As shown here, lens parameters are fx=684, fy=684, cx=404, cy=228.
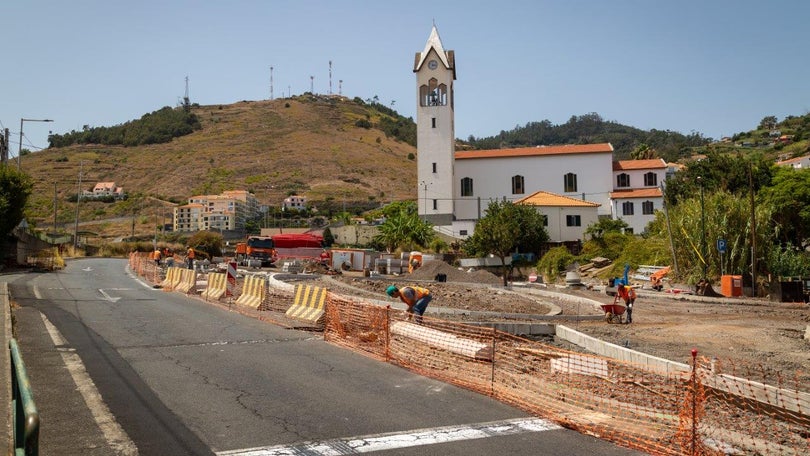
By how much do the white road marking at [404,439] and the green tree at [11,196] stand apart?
4323cm

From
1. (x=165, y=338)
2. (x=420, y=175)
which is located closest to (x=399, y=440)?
(x=165, y=338)

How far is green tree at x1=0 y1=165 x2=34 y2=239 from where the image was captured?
1709 inches

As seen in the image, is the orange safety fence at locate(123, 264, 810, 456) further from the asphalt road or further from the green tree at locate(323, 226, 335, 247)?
the green tree at locate(323, 226, 335, 247)

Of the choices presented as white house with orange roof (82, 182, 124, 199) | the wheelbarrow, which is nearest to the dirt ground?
the wheelbarrow

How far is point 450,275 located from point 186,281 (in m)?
21.3

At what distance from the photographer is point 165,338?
14789 mm

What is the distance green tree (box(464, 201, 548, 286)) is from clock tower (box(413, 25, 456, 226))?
52.1 feet

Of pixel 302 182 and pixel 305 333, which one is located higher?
pixel 302 182

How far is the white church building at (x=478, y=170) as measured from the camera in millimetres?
81500

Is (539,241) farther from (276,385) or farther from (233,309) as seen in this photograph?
(276,385)

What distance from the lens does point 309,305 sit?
1867cm

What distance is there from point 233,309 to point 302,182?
14504cm

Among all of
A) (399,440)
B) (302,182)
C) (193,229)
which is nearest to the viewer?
(399,440)

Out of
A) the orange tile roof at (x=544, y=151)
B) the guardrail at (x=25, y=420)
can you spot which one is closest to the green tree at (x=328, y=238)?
the orange tile roof at (x=544, y=151)
